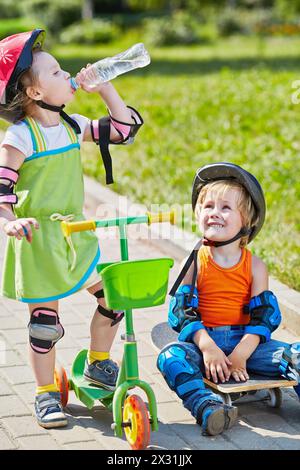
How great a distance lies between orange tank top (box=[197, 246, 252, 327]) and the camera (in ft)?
14.3

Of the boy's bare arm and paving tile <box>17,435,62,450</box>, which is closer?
paving tile <box>17,435,62,450</box>

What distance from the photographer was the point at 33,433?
4.05m

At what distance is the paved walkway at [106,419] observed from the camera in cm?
397

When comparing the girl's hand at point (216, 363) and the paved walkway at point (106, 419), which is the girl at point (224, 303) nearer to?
the girl's hand at point (216, 363)

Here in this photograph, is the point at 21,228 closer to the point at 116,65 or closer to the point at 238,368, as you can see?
the point at 116,65

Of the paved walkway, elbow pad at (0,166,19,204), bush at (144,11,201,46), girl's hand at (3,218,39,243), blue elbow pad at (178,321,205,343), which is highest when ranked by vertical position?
bush at (144,11,201,46)

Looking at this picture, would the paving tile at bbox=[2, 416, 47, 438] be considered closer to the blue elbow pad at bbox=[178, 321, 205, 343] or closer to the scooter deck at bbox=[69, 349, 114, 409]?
the scooter deck at bbox=[69, 349, 114, 409]

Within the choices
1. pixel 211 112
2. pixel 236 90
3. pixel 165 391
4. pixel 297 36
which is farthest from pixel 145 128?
pixel 297 36

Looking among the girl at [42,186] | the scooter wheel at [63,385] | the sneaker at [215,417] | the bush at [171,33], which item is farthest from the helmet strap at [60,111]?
the bush at [171,33]

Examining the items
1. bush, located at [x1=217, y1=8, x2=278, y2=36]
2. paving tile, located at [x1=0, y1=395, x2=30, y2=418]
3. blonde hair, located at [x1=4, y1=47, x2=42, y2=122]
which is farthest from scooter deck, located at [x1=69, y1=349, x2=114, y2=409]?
bush, located at [x1=217, y1=8, x2=278, y2=36]

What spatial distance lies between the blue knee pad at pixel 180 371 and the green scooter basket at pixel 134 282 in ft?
1.67

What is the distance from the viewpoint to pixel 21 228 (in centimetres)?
369

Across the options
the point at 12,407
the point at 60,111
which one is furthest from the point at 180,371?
the point at 60,111

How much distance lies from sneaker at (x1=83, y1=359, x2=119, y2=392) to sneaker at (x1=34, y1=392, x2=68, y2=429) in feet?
0.62
